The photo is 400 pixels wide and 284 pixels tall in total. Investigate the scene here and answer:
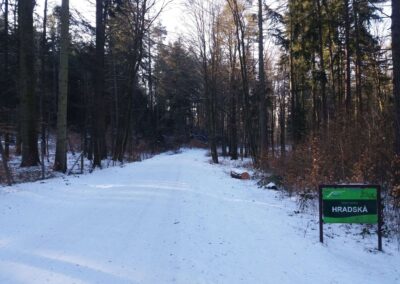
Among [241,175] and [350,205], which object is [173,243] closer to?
[350,205]

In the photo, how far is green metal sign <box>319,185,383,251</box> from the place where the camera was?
23.4ft

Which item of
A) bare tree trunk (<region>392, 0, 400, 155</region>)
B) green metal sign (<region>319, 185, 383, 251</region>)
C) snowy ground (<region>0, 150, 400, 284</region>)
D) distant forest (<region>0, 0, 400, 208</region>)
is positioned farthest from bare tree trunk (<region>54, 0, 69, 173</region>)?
green metal sign (<region>319, 185, 383, 251</region>)

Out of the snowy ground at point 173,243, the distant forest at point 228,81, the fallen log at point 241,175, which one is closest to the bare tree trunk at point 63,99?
the distant forest at point 228,81

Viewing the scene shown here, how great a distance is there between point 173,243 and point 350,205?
10.0 feet

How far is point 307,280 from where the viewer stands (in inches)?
217

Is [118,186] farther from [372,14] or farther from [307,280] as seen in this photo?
[372,14]

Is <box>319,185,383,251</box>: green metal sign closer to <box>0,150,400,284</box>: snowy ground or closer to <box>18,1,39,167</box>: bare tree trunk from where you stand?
<box>0,150,400,284</box>: snowy ground

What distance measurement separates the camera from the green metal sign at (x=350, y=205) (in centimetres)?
714

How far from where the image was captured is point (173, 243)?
698 centimetres

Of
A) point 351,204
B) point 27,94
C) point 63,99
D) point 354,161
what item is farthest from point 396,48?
point 27,94

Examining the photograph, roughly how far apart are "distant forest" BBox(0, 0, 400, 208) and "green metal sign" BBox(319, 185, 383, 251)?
5.30 ft

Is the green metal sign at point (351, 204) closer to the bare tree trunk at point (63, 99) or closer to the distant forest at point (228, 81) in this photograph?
the distant forest at point (228, 81)

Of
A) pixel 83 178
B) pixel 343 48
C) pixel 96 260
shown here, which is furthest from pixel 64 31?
pixel 343 48

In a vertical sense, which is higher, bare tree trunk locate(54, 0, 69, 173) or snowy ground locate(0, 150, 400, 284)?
bare tree trunk locate(54, 0, 69, 173)
